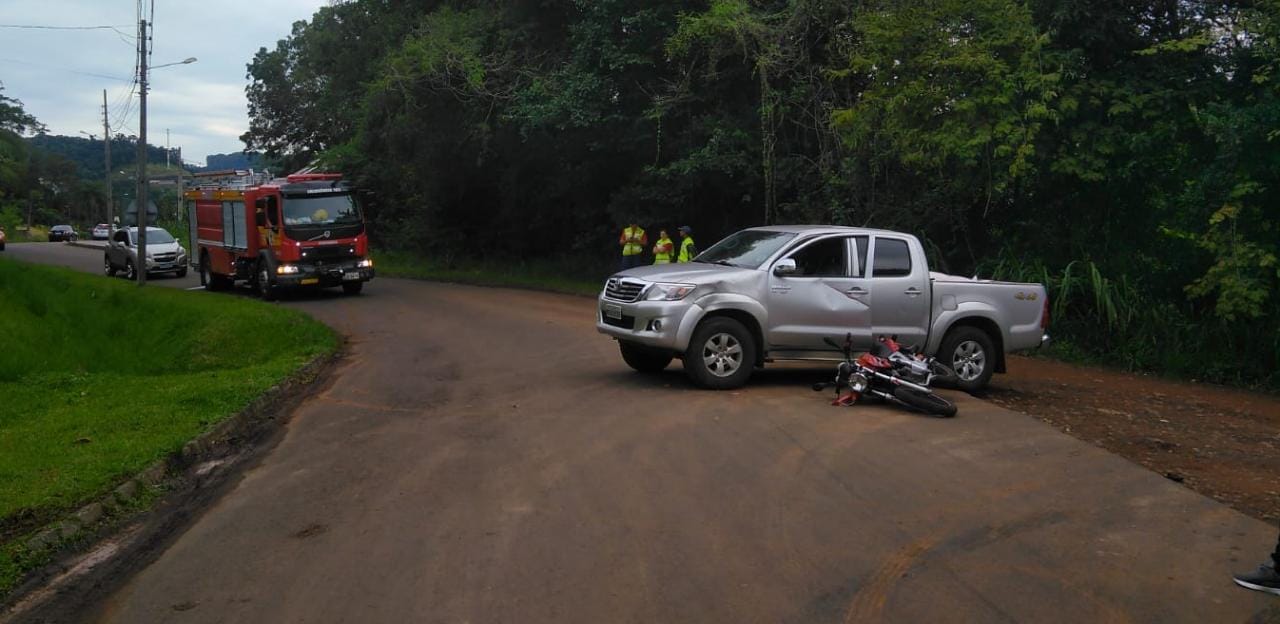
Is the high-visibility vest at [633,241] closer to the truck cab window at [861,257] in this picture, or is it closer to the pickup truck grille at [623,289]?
the pickup truck grille at [623,289]

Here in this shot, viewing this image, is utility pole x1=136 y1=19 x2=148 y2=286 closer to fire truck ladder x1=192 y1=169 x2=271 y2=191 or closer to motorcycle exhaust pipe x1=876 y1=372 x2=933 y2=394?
fire truck ladder x1=192 y1=169 x2=271 y2=191

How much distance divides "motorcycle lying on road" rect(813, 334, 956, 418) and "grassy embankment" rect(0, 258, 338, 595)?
6.22m

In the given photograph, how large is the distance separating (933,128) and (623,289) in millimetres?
8240

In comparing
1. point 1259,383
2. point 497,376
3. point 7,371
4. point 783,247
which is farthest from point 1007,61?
point 7,371

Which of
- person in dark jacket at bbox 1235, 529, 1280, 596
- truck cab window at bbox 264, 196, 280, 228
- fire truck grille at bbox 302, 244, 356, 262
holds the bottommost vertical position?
person in dark jacket at bbox 1235, 529, 1280, 596

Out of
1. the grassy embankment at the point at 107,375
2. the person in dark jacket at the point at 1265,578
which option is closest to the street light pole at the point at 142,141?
the grassy embankment at the point at 107,375

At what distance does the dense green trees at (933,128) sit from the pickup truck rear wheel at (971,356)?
4.22m

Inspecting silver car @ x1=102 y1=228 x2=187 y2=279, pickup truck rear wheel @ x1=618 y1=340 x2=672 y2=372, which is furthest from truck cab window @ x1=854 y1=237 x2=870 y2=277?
silver car @ x1=102 y1=228 x2=187 y2=279

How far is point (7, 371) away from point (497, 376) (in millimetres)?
6812

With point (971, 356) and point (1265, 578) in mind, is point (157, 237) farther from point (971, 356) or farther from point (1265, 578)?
point (1265, 578)

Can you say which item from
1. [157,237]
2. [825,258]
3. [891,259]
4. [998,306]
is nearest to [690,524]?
[825,258]

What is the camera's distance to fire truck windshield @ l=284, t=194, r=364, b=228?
24578 millimetres

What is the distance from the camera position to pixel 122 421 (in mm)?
10469

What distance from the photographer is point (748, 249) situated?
12.5 m
